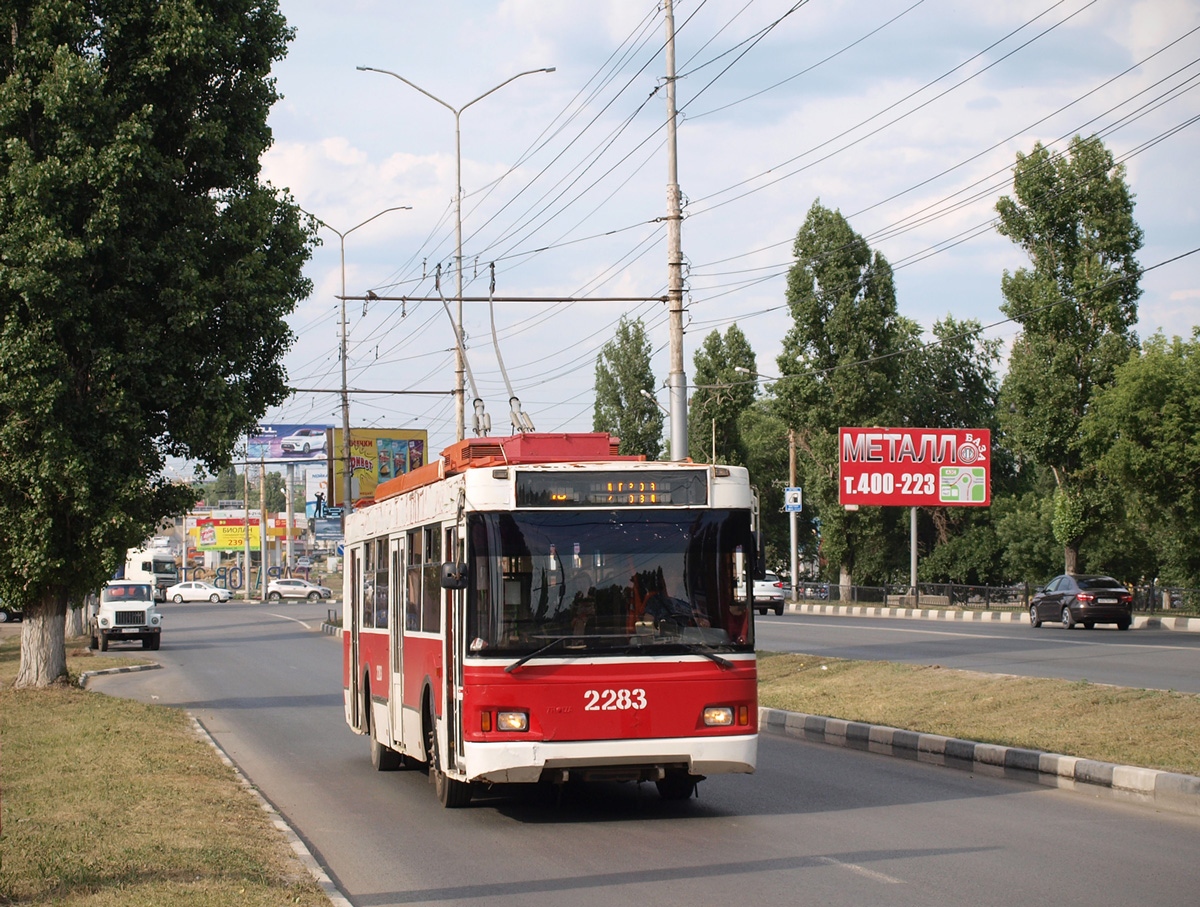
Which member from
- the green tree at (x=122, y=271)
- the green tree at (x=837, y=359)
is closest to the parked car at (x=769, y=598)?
the green tree at (x=837, y=359)

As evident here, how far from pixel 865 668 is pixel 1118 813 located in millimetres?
12206

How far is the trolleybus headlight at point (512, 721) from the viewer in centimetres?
1019

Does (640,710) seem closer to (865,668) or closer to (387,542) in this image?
(387,542)

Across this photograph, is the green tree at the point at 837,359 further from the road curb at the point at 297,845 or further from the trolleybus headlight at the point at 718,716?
the trolleybus headlight at the point at 718,716

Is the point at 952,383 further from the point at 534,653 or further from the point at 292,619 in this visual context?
the point at 534,653

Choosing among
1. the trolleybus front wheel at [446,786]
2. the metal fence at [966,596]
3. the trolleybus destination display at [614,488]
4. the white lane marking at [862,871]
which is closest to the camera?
the white lane marking at [862,871]

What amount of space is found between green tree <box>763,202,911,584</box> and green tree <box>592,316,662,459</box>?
20920 mm

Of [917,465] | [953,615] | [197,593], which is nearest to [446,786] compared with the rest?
[953,615]

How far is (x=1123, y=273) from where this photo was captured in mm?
50094

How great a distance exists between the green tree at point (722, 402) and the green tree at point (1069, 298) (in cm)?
3244

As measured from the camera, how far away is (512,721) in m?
10.2

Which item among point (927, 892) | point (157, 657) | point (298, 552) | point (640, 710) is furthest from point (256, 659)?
point (298, 552)

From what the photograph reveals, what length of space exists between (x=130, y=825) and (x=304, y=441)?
85.7 metres

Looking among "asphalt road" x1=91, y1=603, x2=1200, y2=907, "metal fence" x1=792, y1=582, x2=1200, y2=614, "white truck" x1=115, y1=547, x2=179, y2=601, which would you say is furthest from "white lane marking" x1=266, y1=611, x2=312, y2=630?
"asphalt road" x1=91, y1=603, x2=1200, y2=907
